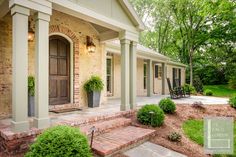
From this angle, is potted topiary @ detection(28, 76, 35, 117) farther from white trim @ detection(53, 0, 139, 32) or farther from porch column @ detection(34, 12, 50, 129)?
white trim @ detection(53, 0, 139, 32)

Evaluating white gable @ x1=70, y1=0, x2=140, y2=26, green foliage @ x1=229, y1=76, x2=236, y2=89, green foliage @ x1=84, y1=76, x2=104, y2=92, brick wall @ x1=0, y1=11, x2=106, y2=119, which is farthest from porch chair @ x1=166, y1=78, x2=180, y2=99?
green foliage @ x1=229, y1=76, x2=236, y2=89

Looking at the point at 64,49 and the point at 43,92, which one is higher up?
the point at 64,49

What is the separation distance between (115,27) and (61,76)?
2.38 metres

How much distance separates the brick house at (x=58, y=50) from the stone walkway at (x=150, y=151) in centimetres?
189

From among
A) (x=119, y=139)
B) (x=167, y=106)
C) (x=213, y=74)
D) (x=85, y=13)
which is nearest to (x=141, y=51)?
(x=167, y=106)

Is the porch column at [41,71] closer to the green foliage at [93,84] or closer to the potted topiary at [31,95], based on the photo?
the potted topiary at [31,95]

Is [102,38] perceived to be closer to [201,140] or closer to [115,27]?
[115,27]

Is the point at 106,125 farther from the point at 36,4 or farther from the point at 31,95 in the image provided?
the point at 36,4

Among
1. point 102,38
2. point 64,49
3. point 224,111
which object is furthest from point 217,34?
point 64,49

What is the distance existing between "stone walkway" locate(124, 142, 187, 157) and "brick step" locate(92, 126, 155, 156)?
0.13m

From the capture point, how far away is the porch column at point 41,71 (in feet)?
13.4

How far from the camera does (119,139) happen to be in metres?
4.51

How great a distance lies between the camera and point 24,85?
12.7ft

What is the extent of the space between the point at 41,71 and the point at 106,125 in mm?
2069
